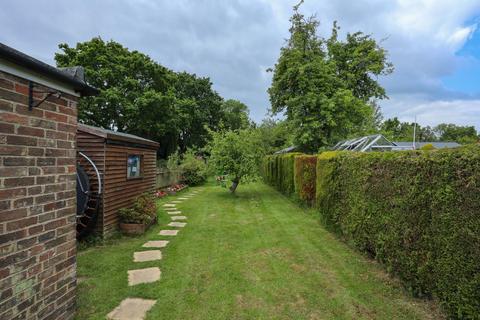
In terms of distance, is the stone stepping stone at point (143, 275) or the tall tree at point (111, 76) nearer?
the stone stepping stone at point (143, 275)

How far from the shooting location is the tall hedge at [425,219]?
2.54 m

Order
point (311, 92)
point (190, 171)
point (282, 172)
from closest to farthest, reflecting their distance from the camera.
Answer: point (282, 172)
point (311, 92)
point (190, 171)

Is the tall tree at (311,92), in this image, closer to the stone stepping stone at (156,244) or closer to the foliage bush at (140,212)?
the foliage bush at (140,212)

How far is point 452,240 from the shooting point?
8.92 ft

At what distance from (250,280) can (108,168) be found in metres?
3.63

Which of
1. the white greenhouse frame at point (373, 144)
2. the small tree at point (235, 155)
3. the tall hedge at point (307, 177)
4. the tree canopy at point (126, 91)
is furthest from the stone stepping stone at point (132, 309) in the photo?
the tree canopy at point (126, 91)

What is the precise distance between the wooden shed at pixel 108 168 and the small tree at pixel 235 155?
5307 millimetres

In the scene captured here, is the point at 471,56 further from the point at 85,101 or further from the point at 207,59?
the point at 85,101

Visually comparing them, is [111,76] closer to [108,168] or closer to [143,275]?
[108,168]

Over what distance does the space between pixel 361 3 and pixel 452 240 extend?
8.53m

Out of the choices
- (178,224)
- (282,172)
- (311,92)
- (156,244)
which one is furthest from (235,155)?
(156,244)

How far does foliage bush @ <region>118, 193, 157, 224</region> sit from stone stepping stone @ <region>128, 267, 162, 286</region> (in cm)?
222

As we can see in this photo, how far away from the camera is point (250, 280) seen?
150 inches

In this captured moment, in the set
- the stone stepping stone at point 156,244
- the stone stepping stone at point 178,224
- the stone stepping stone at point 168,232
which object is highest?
the stone stepping stone at point 178,224
